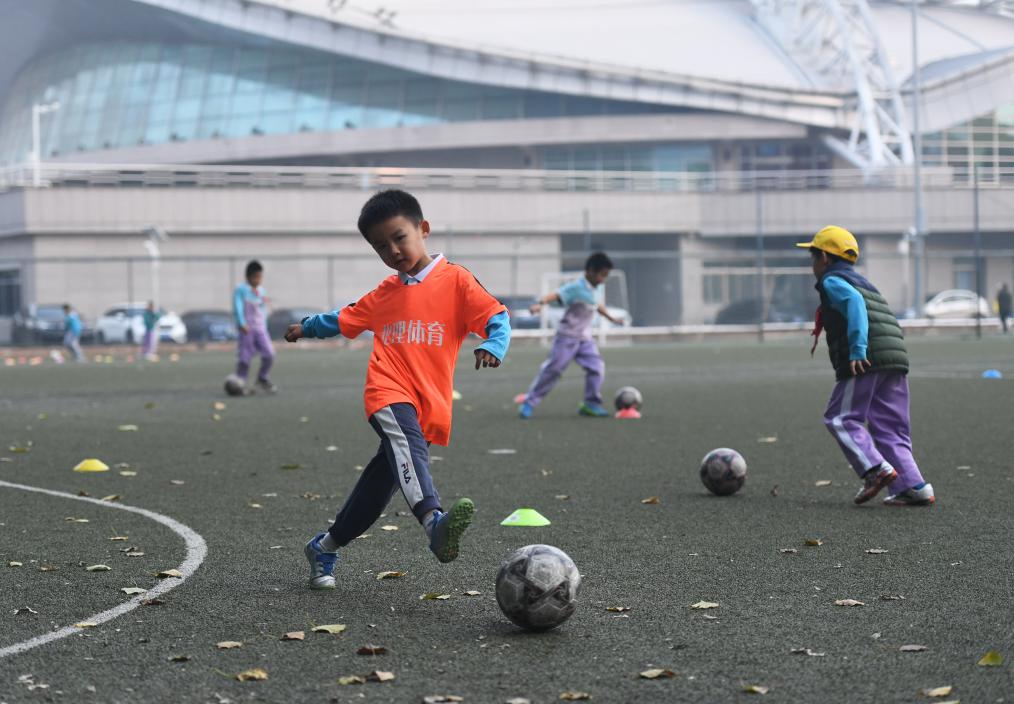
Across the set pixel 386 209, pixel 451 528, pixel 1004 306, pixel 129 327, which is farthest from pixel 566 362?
pixel 1004 306

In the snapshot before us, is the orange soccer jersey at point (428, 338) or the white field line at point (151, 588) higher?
the orange soccer jersey at point (428, 338)

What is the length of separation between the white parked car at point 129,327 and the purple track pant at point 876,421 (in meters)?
36.3

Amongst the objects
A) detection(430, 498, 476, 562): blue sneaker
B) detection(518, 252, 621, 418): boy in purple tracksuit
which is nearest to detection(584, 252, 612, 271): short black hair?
detection(518, 252, 621, 418): boy in purple tracksuit

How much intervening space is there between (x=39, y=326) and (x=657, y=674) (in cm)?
4078

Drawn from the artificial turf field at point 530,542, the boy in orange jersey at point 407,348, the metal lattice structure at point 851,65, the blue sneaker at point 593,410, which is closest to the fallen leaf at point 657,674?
the artificial turf field at point 530,542

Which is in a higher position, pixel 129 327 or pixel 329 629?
pixel 129 327

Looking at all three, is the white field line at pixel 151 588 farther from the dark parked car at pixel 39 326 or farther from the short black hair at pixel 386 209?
the dark parked car at pixel 39 326

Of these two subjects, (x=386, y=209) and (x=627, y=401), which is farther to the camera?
(x=627, y=401)

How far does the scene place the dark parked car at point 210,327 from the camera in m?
45.6

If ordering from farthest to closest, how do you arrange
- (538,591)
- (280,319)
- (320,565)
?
(280,319), (320,565), (538,591)

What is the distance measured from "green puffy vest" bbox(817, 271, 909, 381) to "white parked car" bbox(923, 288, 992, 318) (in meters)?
44.9

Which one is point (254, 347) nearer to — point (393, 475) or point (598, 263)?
point (598, 263)

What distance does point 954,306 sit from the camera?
176 feet

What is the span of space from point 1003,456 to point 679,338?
114 ft
